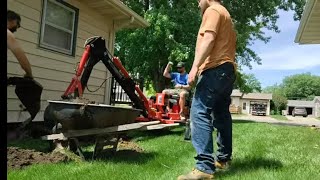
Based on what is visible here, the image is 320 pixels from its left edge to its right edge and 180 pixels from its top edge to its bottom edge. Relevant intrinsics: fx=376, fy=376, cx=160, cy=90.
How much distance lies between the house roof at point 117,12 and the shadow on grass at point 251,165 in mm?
6290

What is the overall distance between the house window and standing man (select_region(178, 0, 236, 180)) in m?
5.02

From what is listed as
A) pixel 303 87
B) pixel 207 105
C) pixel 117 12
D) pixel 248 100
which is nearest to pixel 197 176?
pixel 207 105

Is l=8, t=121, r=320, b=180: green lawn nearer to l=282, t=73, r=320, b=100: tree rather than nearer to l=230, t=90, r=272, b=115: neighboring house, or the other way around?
l=230, t=90, r=272, b=115: neighboring house

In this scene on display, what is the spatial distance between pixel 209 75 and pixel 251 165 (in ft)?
3.81

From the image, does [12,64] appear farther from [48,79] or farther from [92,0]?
[92,0]

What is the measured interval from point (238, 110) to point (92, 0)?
57845 millimetres

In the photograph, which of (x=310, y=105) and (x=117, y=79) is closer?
(x=117, y=79)

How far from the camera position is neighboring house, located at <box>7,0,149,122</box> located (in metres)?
7.16

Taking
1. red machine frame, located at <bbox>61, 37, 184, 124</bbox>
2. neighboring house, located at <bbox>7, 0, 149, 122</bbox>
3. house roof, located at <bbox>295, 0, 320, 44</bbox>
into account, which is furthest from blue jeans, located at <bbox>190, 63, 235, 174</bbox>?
house roof, located at <bbox>295, 0, 320, 44</bbox>

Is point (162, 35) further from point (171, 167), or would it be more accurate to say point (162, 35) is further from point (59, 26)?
point (171, 167)

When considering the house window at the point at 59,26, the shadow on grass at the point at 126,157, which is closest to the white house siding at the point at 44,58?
the house window at the point at 59,26

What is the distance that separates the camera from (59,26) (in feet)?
27.5

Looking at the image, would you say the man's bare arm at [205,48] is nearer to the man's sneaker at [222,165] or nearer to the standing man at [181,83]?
the man's sneaker at [222,165]

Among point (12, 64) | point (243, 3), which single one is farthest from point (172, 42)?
point (12, 64)
